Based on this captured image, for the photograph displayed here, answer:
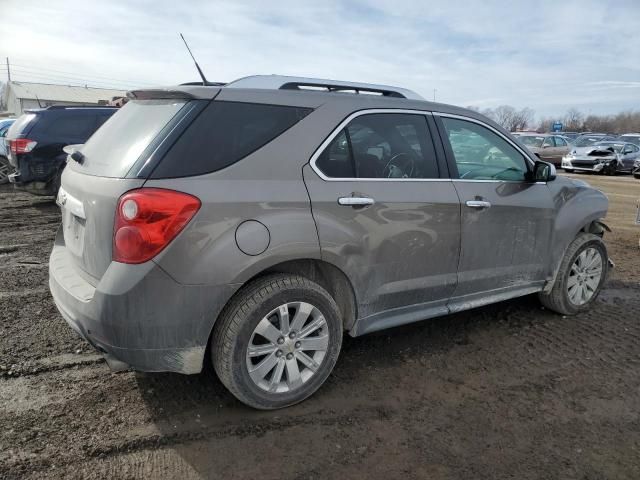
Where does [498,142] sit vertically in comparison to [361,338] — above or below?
above

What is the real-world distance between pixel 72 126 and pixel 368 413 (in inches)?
323

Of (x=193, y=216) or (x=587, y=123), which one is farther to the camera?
(x=587, y=123)

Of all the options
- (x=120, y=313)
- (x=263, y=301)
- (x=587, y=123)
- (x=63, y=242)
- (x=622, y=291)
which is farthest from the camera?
(x=587, y=123)

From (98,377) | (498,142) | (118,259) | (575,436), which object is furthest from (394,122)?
(98,377)

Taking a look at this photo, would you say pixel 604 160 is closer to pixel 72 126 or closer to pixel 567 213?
pixel 567 213

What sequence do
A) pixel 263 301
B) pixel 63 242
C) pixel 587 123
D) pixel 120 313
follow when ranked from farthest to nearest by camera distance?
pixel 587 123, pixel 63 242, pixel 263 301, pixel 120 313

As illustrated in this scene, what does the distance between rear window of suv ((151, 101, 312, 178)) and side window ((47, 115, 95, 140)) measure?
24.1ft

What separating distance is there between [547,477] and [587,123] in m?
94.8

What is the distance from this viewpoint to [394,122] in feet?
11.2

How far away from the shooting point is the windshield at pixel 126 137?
271cm

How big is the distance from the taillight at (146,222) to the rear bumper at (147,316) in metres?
0.07

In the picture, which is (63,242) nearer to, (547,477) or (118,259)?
(118,259)

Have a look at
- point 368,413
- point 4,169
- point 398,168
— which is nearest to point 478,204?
point 398,168

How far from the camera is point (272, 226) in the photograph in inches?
108
